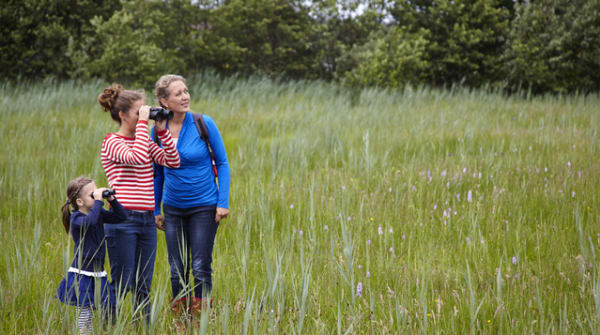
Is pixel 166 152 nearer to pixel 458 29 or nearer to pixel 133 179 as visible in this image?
pixel 133 179

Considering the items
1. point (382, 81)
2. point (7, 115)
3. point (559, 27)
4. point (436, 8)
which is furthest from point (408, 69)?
point (7, 115)

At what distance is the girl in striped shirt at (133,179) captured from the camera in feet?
7.63

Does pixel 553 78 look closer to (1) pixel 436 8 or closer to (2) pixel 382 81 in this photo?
(1) pixel 436 8

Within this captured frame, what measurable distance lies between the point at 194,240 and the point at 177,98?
0.82 metres

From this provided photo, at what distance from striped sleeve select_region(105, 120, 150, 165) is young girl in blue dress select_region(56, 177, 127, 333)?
227 millimetres

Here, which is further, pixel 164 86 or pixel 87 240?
pixel 164 86

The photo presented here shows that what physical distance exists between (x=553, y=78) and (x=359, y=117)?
1108 cm

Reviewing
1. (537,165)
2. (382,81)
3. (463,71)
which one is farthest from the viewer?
(463,71)

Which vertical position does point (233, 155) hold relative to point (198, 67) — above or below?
below

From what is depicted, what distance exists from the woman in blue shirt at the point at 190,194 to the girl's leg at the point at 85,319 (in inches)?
20.9

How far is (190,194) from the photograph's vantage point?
2.57 m

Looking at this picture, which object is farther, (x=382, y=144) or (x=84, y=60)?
(x=84, y=60)

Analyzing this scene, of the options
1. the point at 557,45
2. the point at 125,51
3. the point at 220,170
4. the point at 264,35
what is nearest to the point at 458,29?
the point at 557,45

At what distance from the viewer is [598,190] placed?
158 inches
